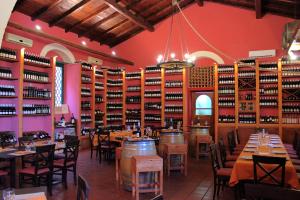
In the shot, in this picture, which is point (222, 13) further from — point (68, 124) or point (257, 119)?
point (68, 124)

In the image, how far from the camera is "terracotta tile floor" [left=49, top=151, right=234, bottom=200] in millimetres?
5082

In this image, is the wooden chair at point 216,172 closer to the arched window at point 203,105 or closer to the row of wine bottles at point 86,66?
the arched window at point 203,105

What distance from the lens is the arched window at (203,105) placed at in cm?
1162

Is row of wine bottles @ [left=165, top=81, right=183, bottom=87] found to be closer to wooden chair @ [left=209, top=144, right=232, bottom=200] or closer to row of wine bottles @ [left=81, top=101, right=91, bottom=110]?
row of wine bottles @ [left=81, top=101, right=91, bottom=110]

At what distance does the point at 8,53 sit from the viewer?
7645mm

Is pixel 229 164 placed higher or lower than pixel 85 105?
lower

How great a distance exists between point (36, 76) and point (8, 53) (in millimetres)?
1157

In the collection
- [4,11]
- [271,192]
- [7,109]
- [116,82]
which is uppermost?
[116,82]

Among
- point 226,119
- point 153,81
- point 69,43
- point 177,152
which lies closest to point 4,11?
point 177,152

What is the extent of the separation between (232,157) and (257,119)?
13.6 feet

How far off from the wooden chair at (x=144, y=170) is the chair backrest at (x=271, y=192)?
2.56m

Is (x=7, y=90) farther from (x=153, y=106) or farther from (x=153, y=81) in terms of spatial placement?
(x=153, y=81)

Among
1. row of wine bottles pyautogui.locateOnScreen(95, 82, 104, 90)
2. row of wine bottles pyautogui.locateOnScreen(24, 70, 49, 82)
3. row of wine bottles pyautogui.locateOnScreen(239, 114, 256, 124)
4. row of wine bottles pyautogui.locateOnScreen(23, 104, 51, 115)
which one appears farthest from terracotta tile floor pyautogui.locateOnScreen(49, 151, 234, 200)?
row of wine bottles pyautogui.locateOnScreen(95, 82, 104, 90)

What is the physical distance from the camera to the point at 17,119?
7855 millimetres
